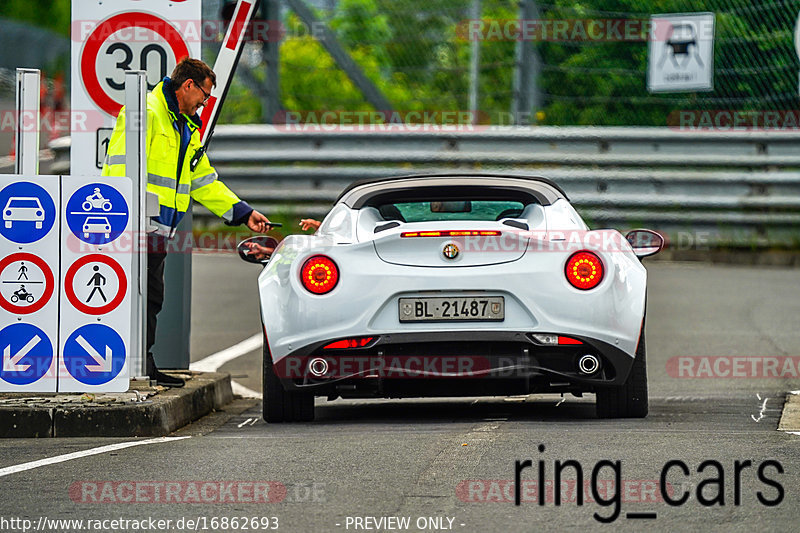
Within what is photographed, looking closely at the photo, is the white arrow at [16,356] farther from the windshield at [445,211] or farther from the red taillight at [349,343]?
the windshield at [445,211]

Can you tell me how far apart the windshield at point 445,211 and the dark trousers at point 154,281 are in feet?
3.84

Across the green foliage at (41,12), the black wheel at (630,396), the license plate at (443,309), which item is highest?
the green foliage at (41,12)

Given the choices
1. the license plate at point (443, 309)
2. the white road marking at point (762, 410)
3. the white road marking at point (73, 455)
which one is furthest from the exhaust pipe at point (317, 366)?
the white road marking at point (762, 410)

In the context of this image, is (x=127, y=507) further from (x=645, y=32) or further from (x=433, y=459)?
(x=645, y=32)

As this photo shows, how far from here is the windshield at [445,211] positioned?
332 inches

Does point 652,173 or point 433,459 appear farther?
point 652,173

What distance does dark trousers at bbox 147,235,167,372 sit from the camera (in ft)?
28.3

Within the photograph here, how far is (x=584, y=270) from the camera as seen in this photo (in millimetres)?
7703

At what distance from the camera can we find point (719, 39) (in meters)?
16.8

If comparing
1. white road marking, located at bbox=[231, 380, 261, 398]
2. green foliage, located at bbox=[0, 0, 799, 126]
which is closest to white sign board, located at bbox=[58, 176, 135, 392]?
white road marking, located at bbox=[231, 380, 261, 398]

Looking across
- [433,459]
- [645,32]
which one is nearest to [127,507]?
[433,459]

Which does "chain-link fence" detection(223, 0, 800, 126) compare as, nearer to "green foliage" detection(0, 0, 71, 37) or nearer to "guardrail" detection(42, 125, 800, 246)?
"guardrail" detection(42, 125, 800, 246)

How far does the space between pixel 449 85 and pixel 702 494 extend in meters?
12.7

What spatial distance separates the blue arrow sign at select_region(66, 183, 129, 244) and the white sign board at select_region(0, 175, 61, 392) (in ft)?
0.28
